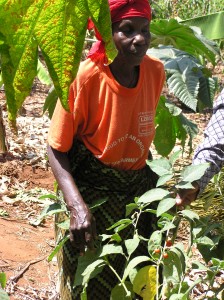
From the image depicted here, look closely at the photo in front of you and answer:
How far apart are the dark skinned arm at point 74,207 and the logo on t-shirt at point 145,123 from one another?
292 mm

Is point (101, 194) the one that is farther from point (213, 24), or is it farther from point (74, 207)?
point (213, 24)

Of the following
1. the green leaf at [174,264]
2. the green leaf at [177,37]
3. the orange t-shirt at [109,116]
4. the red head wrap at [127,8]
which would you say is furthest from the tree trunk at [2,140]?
the green leaf at [174,264]

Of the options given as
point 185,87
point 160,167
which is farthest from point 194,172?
point 185,87

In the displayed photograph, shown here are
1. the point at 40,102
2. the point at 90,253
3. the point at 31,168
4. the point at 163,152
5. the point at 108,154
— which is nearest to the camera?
the point at 90,253

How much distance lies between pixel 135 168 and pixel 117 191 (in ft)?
0.37

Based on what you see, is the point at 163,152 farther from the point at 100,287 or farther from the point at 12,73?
the point at 12,73

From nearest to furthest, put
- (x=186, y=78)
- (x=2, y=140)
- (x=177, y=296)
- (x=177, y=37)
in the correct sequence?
(x=177, y=296), (x=186, y=78), (x=177, y=37), (x=2, y=140)

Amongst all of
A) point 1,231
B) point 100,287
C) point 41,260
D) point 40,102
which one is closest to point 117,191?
point 100,287

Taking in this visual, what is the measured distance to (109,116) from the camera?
2303 millimetres

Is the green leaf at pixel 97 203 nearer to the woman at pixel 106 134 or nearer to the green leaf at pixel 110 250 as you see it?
the woman at pixel 106 134

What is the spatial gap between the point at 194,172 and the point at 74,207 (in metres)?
0.49

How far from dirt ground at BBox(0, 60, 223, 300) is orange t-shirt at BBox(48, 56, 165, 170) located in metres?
0.85

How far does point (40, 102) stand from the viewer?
8.17m

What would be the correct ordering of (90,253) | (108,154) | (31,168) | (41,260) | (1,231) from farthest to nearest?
(31,168)
(1,231)
(41,260)
(108,154)
(90,253)
